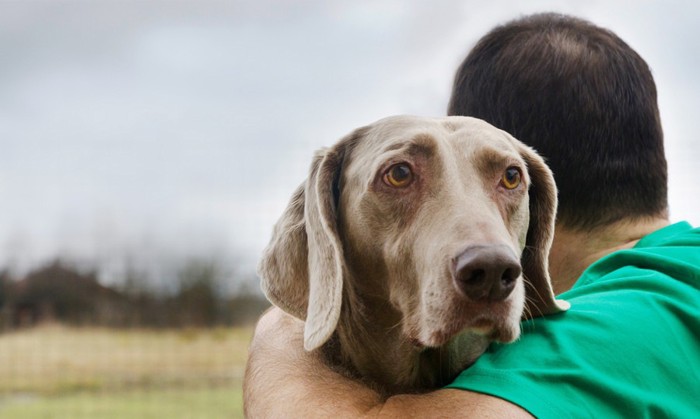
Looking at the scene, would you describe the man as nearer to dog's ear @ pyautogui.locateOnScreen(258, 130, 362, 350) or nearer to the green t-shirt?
the green t-shirt

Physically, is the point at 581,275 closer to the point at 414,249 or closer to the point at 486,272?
Answer: the point at 414,249

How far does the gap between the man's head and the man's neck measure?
39 mm

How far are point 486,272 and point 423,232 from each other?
14.0 inches

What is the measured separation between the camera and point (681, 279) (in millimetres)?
2879

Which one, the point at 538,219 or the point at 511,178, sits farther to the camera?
the point at 538,219

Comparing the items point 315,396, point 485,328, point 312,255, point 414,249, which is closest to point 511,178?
point 414,249

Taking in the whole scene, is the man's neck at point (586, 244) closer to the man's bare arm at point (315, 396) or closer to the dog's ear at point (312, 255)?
the dog's ear at point (312, 255)

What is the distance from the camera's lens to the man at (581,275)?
A: 8.10ft

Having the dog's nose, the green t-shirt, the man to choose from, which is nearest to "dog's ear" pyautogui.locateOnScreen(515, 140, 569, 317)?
the man

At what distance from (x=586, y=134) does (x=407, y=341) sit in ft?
5.06

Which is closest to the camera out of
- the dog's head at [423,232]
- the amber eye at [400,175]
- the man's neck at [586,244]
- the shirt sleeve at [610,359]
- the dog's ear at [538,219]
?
the shirt sleeve at [610,359]

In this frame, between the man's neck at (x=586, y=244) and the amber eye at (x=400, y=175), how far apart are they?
1329mm

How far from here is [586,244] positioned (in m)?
3.93

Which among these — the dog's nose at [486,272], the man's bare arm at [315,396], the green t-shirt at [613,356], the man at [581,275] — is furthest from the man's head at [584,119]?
the dog's nose at [486,272]
